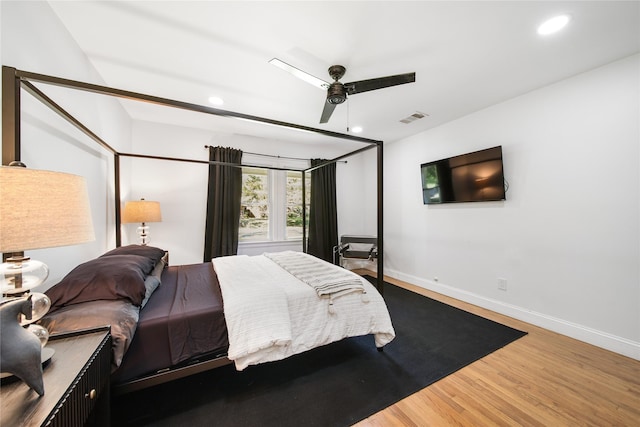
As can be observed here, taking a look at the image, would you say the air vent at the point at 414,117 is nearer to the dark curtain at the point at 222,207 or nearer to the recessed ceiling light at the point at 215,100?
the recessed ceiling light at the point at 215,100

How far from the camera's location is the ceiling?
1572 millimetres

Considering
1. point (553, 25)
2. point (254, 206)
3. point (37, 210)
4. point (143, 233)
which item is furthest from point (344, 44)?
point (143, 233)

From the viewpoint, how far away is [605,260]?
7.20 feet

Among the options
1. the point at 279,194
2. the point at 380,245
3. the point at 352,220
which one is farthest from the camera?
the point at 352,220

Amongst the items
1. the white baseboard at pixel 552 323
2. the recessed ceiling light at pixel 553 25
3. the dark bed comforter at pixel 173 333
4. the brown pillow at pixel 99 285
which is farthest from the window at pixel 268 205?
the recessed ceiling light at pixel 553 25

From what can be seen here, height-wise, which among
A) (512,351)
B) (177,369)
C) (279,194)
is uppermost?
(279,194)

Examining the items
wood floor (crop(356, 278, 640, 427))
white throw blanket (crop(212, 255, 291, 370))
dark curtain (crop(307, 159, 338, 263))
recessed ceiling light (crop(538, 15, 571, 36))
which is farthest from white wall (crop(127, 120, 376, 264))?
recessed ceiling light (crop(538, 15, 571, 36))

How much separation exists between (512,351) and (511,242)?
128cm

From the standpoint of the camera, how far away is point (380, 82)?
1891 mm

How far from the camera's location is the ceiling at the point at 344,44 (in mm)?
1572

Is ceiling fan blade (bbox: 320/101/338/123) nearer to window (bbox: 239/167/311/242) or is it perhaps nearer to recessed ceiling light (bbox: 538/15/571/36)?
recessed ceiling light (bbox: 538/15/571/36)

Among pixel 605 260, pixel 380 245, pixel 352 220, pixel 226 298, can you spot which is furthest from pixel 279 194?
pixel 605 260

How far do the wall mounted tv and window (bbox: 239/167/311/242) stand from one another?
2158 mm

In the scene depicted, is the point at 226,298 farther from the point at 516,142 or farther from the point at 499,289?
the point at 516,142
